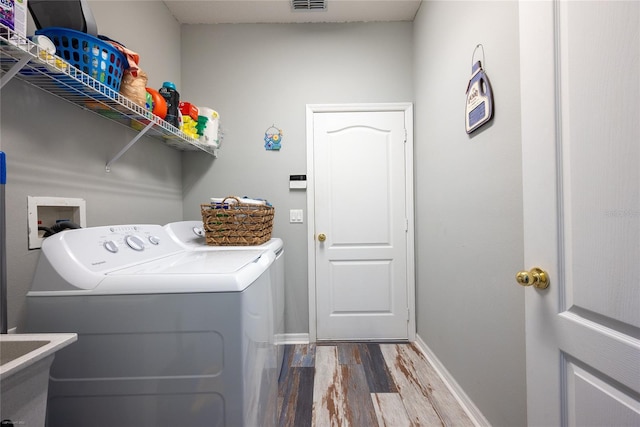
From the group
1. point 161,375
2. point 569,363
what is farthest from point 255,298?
point 569,363

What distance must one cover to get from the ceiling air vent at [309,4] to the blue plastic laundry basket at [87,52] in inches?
57.7

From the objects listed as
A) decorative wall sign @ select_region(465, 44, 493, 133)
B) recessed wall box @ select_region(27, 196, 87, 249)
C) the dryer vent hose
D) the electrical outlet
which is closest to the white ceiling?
decorative wall sign @ select_region(465, 44, 493, 133)

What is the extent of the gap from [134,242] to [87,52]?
705 mm

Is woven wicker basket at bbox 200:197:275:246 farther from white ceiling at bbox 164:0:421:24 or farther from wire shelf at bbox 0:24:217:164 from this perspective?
white ceiling at bbox 164:0:421:24

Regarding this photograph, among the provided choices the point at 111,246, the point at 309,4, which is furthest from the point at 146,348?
the point at 309,4

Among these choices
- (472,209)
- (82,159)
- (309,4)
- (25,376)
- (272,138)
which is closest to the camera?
(25,376)

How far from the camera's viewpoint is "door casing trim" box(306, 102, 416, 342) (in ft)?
7.24

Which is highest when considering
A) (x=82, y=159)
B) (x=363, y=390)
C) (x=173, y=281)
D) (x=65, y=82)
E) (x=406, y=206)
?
(x=65, y=82)

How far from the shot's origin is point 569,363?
68 centimetres

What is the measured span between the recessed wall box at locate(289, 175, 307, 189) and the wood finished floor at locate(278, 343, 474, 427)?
51.6 inches

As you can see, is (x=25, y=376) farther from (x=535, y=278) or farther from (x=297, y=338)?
(x=297, y=338)

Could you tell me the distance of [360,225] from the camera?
2.23 metres

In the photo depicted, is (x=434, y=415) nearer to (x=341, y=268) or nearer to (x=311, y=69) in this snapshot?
(x=341, y=268)

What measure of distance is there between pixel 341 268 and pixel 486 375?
118 centimetres
